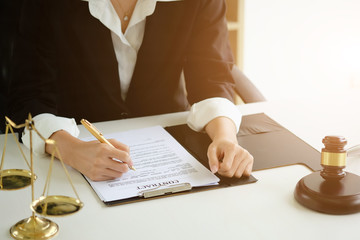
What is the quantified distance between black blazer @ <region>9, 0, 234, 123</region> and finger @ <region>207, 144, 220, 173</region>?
15.7 inches

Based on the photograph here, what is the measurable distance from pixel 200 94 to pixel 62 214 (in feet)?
2.88

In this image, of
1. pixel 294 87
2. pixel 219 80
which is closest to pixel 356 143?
pixel 219 80

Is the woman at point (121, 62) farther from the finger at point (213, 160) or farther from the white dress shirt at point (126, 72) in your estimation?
the finger at point (213, 160)

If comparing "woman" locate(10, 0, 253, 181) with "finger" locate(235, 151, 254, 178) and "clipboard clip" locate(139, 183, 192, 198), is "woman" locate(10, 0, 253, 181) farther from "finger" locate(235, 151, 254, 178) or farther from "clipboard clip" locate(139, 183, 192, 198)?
"clipboard clip" locate(139, 183, 192, 198)

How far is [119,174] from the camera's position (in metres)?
1.13

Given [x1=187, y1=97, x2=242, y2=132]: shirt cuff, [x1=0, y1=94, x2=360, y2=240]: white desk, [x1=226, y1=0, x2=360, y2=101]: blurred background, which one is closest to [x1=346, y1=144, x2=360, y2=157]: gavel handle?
[x1=0, y1=94, x2=360, y2=240]: white desk

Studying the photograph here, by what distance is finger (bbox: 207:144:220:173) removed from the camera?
1138mm

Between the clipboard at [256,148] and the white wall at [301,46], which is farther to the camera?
the white wall at [301,46]

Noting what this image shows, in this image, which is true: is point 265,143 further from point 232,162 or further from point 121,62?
point 121,62

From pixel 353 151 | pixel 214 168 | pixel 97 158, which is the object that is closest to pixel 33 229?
pixel 97 158

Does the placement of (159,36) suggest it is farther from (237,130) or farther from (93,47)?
(237,130)

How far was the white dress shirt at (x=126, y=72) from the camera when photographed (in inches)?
51.3

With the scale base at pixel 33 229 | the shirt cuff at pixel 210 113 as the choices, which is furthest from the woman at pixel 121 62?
the scale base at pixel 33 229

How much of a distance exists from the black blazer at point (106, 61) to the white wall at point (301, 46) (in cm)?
148
